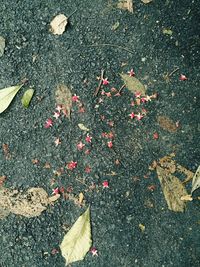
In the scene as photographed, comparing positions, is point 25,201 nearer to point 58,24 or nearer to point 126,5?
point 58,24

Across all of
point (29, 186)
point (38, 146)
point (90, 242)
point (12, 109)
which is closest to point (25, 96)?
point (12, 109)

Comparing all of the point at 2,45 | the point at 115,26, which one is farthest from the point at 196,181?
the point at 2,45

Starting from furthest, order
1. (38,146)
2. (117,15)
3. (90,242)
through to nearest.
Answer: (117,15) < (38,146) < (90,242)

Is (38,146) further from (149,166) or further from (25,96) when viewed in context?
(149,166)

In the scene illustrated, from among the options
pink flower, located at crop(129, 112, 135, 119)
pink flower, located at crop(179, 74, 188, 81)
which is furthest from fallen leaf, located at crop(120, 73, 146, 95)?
pink flower, located at crop(179, 74, 188, 81)

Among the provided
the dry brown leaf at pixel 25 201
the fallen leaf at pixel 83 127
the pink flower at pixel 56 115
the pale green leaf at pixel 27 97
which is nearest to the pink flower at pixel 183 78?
the fallen leaf at pixel 83 127
